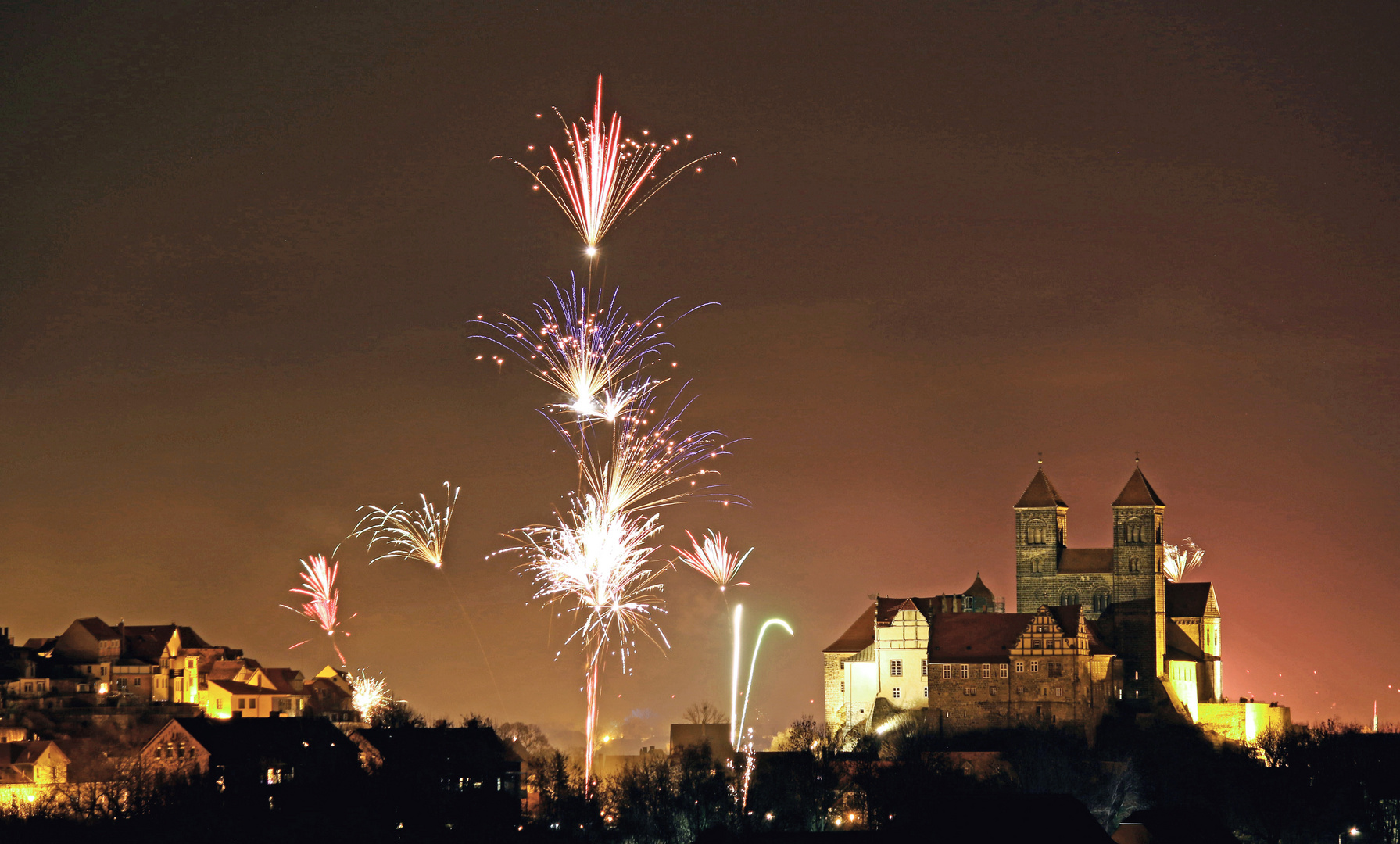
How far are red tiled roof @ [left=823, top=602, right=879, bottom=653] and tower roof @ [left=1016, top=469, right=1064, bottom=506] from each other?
14.5m

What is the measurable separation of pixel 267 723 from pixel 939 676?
163ft

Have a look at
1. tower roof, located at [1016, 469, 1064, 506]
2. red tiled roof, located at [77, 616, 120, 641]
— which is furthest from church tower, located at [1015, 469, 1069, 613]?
red tiled roof, located at [77, 616, 120, 641]

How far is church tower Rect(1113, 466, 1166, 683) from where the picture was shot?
424 feet

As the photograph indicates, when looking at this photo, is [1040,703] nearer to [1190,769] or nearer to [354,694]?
[1190,769]

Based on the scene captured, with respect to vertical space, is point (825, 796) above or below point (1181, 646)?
below

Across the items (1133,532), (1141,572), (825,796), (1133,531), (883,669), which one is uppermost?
(1133,531)

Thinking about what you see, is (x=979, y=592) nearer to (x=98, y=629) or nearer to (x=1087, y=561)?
(x=1087, y=561)

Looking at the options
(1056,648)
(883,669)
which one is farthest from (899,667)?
(1056,648)

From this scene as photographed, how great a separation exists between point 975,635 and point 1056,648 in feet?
18.2

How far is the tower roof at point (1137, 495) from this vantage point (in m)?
136

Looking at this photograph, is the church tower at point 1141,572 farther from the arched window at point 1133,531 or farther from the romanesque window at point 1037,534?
the romanesque window at point 1037,534

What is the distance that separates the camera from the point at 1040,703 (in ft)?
397

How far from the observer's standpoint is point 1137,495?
137375 mm

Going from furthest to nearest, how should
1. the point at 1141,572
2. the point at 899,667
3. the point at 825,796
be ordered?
the point at 1141,572
the point at 899,667
the point at 825,796
